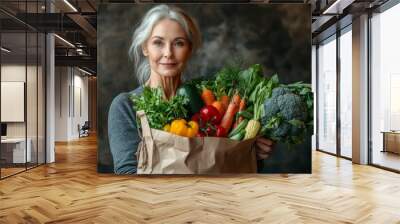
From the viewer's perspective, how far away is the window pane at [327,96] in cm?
984

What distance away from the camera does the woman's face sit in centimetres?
557

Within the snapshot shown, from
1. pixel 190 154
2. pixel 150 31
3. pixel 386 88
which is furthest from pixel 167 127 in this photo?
pixel 386 88

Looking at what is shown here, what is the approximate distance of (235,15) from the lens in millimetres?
5750

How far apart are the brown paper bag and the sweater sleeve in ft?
0.58

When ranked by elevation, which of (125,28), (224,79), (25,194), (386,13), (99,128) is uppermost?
(386,13)

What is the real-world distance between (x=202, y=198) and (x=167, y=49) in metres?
2.09

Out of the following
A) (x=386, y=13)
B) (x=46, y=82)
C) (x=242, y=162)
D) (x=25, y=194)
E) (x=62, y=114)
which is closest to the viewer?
(x=25, y=194)

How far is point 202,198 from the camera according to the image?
4676mm

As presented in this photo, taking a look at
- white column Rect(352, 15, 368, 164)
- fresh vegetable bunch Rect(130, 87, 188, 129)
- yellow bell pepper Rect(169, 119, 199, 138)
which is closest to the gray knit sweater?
fresh vegetable bunch Rect(130, 87, 188, 129)

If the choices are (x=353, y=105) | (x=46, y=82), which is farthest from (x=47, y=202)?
(x=353, y=105)

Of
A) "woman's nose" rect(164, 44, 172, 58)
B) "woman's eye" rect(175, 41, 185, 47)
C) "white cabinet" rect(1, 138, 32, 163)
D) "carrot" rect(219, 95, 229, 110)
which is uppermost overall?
"woman's eye" rect(175, 41, 185, 47)

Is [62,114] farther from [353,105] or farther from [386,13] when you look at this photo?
[386,13]

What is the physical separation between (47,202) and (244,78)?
292cm

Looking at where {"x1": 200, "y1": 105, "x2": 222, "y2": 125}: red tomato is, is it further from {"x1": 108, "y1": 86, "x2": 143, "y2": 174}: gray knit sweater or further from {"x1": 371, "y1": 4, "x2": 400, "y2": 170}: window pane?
{"x1": 371, "y1": 4, "x2": 400, "y2": 170}: window pane
